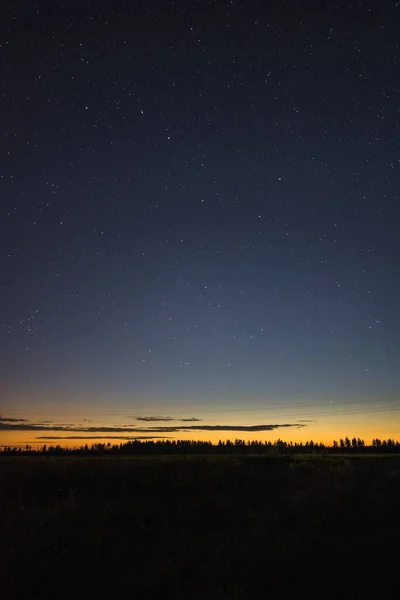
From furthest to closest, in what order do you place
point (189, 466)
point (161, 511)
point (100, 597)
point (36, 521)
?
point (189, 466)
point (161, 511)
point (36, 521)
point (100, 597)

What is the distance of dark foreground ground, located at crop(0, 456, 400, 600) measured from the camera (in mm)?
10078

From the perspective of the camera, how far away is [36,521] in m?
14.7

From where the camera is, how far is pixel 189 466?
3044cm

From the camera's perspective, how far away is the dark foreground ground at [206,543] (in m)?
10.1

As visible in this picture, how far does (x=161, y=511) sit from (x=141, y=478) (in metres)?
8.27

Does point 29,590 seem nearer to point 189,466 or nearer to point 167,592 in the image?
point 167,592

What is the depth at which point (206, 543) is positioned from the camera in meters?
13.2

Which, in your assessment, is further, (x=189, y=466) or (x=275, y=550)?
(x=189, y=466)

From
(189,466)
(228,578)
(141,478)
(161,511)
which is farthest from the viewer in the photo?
(189,466)

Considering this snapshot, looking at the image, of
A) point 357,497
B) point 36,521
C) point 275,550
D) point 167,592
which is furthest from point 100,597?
point 357,497

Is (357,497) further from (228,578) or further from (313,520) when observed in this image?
(228,578)

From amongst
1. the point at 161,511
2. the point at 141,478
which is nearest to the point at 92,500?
the point at 161,511

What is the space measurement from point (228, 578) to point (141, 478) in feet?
49.7

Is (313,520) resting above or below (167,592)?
above
